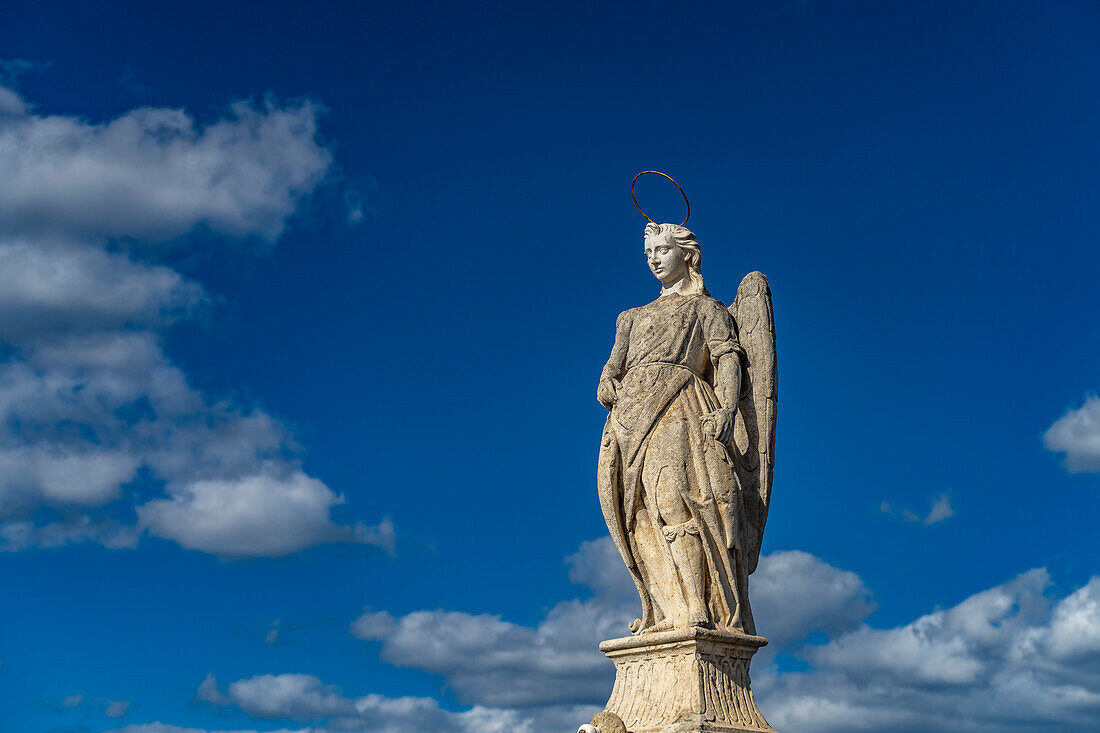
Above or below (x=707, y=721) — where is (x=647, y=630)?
above

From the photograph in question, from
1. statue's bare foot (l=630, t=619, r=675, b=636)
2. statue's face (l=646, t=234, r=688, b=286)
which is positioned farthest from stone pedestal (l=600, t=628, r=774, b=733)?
statue's face (l=646, t=234, r=688, b=286)

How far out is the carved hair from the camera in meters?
12.0

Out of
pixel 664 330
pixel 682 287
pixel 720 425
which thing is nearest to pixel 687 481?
pixel 720 425

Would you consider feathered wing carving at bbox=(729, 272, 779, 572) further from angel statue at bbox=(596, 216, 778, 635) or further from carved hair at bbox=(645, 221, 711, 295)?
carved hair at bbox=(645, 221, 711, 295)

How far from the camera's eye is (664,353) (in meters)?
11.3

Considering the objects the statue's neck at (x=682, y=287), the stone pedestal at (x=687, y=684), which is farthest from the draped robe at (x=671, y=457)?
the stone pedestal at (x=687, y=684)

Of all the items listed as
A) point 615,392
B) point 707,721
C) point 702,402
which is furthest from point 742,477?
point 707,721

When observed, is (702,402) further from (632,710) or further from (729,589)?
(632,710)

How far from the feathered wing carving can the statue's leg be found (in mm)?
616

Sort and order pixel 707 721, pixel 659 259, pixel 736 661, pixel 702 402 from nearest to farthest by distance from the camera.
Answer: pixel 707 721
pixel 736 661
pixel 702 402
pixel 659 259

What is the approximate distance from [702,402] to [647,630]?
229 centimetres

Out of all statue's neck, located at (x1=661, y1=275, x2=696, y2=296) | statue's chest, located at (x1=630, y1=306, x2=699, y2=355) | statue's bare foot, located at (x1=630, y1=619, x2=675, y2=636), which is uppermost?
statue's neck, located at (x1=661, y1=275, x2=696, y2=296)

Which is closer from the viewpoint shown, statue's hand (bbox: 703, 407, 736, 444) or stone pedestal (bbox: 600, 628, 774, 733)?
stone pedestal (bbox: 600, 628, 774, 733)

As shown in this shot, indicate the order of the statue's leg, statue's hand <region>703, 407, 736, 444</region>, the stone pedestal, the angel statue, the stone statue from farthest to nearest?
statue's hand <region>703, 407, 736, 444</region>, the angel statue, the statue's leg, the stone statue, the stone pedestal
